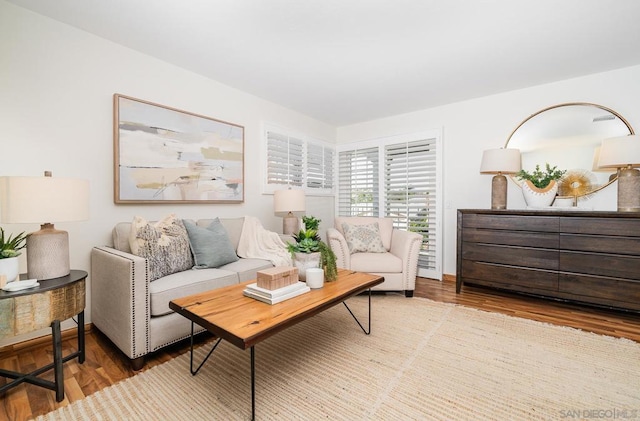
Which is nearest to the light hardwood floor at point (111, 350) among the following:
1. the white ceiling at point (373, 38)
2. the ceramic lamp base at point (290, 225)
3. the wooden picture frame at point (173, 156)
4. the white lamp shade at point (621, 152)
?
the wooden picture frame at point (173, 156)

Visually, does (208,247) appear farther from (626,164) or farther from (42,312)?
(626,164)

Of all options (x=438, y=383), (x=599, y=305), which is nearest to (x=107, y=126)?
(x=438, y=383)

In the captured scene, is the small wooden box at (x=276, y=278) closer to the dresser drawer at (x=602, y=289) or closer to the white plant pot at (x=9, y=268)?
the white plant pot at (x=9, y=268)

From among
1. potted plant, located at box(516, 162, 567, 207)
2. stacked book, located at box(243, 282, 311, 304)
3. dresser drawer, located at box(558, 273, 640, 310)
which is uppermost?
potted plant, located at box(516, 162, 567, 207)

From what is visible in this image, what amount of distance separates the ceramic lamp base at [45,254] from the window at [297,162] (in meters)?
2.28

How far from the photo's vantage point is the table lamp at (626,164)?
8.05ft

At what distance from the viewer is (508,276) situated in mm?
2982

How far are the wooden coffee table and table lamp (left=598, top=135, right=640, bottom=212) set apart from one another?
254 centimetres

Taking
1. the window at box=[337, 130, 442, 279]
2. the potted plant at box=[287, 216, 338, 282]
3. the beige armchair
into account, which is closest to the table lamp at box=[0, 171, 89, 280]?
the potted plant at box=[287, 216, 338, 282]

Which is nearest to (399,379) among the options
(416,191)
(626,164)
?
(626,164)

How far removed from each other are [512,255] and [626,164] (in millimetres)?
1200

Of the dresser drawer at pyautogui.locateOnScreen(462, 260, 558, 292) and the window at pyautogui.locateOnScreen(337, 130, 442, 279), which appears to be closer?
the dresser drawer at pyautogui.locateOnScreen(462, 260, 558, 292)

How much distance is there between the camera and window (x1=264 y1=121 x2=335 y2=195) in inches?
150

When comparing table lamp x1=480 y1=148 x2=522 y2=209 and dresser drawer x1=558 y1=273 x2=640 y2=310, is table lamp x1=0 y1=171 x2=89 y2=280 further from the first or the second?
dresser drawer x1=558 y1=273 x2=640 y2=310
